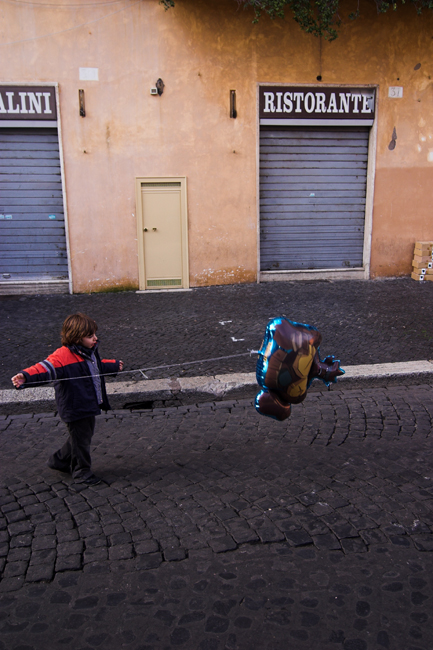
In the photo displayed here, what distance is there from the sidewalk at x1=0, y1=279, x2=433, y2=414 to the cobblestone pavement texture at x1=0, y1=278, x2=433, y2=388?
15 mm

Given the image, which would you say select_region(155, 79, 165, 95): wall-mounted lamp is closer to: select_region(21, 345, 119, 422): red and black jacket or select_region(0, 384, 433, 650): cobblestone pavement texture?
select_region(0, 384, 433, 650): cobblestone pavement texture

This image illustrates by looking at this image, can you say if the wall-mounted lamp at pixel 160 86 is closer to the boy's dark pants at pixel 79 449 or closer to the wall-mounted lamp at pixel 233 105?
the wall-mounted lamp at pixel 233 105

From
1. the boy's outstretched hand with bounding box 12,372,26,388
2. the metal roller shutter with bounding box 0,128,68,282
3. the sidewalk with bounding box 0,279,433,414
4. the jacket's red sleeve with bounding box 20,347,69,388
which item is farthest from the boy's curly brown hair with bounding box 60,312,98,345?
the metal roller shutter with bounding box 0,128,68,282

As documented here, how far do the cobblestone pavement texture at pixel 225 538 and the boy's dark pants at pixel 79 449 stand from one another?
12 centimetres

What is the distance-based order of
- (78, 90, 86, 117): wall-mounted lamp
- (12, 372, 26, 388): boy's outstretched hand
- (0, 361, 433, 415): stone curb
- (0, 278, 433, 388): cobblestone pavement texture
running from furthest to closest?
(78, 90, 86, 117): wall-mounted lamp
(0, 278, 433, 388): cobblestone pavement texture
(0, 361, 433, 415): stone curb
(12, 372, 26, 388): boy's outstretched hand

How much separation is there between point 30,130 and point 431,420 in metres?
8.81

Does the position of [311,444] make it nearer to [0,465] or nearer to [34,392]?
[0,465]

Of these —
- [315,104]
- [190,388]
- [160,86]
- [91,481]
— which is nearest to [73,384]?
[91,481]

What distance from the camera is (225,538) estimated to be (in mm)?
3154

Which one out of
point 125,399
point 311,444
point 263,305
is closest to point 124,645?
point 311,444

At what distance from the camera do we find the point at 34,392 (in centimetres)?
539

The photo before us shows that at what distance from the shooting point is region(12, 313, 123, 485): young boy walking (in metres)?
3.66

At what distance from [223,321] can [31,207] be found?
16.0ft

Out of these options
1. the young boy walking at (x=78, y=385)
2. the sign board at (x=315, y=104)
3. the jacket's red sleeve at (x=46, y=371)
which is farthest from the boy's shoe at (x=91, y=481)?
the sign board at (x=315, y=104)
